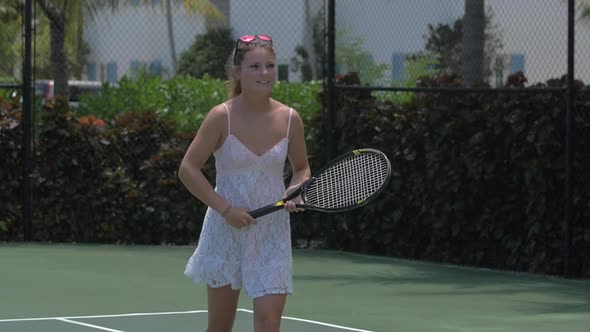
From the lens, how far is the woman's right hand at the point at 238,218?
6.07 m

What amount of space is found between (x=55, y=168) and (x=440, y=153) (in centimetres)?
387

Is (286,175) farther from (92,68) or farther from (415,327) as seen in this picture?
(92,68)

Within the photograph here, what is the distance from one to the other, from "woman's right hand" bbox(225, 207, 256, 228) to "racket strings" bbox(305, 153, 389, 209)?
1.18 ft

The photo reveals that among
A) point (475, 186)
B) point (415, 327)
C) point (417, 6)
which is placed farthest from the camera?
point (417, 6)

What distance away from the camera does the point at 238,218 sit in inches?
239

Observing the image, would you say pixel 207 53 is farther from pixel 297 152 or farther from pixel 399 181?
pixel 297 152

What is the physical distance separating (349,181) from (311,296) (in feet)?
13.4

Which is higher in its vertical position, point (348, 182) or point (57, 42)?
point (57, 42)

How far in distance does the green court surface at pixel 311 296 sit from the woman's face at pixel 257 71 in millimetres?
2836

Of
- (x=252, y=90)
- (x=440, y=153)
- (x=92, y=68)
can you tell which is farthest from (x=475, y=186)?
(x=92, y=68)

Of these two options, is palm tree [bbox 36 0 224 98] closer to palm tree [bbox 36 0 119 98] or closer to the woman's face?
palm tree [bbox 36 0 119 98]

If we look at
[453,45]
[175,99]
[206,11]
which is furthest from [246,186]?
[206,11]

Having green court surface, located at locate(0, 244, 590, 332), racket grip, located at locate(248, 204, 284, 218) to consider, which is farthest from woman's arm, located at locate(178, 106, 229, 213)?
green court surface, located at locate(0, 244, 590, 332)

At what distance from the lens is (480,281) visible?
37.7 ft
